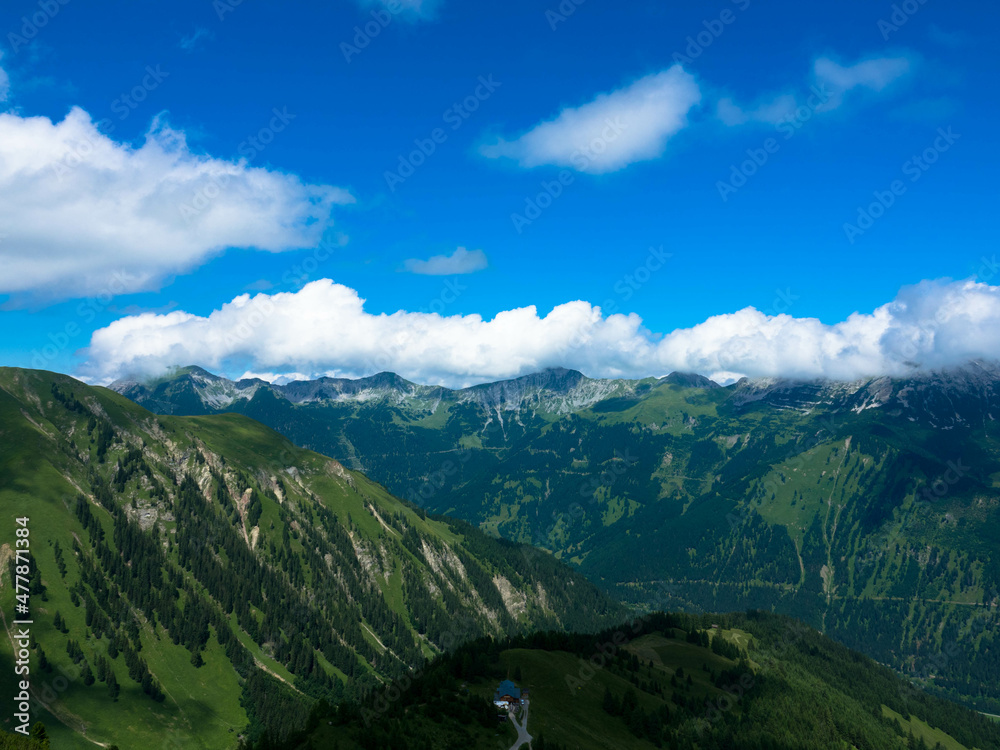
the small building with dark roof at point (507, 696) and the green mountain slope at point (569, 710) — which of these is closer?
the green mountain slope at point (569, 710)

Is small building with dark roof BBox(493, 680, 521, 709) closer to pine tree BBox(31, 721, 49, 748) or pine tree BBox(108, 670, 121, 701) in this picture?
pine tree BBox(31, 721, 49, 748)

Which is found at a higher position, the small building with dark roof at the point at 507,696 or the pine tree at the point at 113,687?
the small building with dark roof at the point at 507,696

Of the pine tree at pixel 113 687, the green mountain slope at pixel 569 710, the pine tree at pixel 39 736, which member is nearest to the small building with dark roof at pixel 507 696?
the green mountain slope at pixel 569 710

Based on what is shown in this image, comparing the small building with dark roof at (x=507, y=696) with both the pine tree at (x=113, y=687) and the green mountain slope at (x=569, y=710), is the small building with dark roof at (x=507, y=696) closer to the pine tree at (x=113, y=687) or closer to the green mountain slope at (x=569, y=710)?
the green mountain slope at (x=569, y=710)

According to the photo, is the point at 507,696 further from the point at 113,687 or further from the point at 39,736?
the point at 113,687

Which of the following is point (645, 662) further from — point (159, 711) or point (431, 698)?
point (159, 711)

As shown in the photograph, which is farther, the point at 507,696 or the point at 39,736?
the point at 507,696

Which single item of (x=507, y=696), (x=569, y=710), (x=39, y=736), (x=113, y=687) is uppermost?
(x=39, y=736)

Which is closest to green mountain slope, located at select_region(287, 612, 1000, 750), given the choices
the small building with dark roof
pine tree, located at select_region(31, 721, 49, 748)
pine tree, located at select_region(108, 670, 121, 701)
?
the small building with dark roof

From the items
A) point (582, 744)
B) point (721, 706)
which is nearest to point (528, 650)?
point (582, 744)

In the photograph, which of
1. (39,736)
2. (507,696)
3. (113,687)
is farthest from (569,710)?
(113,687)

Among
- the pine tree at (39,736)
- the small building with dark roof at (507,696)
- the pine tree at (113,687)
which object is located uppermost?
the pine tree at (39,736)
